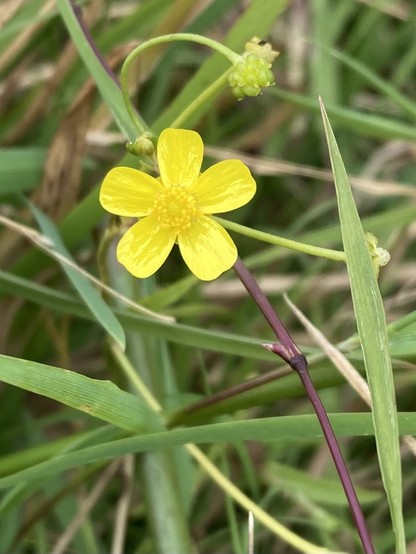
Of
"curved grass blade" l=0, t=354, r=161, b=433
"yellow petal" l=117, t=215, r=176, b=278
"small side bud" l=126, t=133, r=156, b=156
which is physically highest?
"small side bud" l=126, t=133, r=156, b=156

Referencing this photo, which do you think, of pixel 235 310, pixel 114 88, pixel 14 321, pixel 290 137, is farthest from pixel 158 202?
pixel 290 137

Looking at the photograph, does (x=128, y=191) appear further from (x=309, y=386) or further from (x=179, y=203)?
(x=309, y=386)

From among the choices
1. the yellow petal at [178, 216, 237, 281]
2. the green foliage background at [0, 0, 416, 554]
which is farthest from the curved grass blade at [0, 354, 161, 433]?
the yellow petal at [178, 216, 237, 281]

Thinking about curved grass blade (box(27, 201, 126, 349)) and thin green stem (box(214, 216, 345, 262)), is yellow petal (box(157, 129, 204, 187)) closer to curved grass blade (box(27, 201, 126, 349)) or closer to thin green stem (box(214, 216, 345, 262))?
thin green stem (box(214, 216, 345, 262))

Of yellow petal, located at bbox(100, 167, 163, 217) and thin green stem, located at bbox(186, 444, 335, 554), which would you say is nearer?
yellow petal, located at bbox(100, 167, 163, 217)

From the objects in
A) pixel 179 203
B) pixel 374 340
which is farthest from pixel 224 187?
→ pixel 374 340

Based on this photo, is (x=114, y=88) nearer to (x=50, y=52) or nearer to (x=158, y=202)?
(x=158, y=202)

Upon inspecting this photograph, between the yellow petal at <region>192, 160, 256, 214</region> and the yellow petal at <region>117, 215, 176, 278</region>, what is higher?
the yellow petal at <region>192, 160, 256, 214</region>
